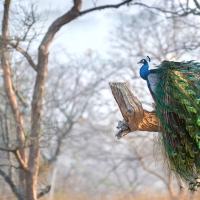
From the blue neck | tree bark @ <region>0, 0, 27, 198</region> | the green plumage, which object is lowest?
the green plumage

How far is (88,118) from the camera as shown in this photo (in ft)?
51.3

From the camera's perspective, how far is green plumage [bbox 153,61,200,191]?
4.56 meters

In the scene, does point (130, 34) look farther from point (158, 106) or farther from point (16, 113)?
point (158, 106)

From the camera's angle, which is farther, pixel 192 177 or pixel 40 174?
pixel 40 174

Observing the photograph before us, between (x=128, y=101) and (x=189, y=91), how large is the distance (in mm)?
619

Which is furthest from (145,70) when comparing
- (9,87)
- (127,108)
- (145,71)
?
(9,87)

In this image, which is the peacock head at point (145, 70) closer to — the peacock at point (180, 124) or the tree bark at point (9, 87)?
the peacock at point (180, 124)

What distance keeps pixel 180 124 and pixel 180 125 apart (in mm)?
10

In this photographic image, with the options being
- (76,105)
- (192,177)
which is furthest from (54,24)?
(76,105)

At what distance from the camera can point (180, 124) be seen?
4652mm

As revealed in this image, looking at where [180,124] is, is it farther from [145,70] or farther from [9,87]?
[9,87]

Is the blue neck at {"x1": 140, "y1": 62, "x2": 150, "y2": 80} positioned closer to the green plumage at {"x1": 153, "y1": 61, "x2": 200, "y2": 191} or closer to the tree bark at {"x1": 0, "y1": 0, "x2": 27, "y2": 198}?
the green plumage at {"x1": 153, "y1": 61, "x2": 200, "y2": 191}

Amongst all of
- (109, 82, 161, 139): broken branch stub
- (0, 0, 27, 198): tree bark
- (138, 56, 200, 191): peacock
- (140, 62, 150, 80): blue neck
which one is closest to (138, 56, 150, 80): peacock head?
(140, 62, 150, 80): blue neck

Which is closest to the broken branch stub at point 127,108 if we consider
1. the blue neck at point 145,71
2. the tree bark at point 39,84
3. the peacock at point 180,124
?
the peacock at point 180,124
